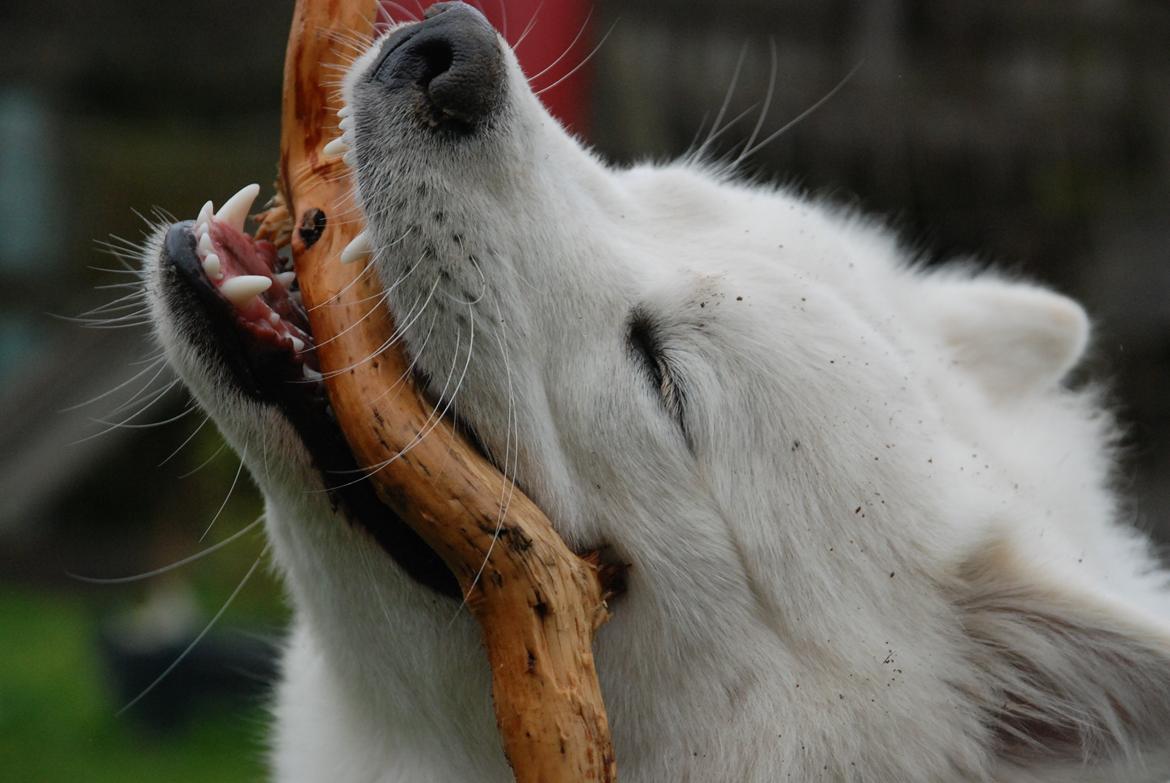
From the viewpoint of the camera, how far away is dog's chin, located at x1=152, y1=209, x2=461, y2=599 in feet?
8.46

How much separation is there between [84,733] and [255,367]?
5.11 meters

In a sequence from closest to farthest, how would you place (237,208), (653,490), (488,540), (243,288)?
(488,540), (243,288), (653,490), (237,208)

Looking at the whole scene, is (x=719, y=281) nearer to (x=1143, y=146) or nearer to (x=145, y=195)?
Result: (x=1143, y=146)

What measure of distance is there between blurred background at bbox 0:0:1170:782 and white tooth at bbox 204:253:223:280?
341 centimetres

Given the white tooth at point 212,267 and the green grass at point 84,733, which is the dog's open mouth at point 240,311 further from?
the green grass at point 84,733

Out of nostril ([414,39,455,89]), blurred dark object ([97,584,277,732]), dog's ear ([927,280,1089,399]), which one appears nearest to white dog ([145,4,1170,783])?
nostril ([414,39,455,89])

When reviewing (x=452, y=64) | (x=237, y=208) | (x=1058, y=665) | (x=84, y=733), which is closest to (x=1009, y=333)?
(x=1058, y=665)

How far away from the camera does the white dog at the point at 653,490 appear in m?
2.60

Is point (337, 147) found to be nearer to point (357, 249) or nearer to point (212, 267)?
point (357, 249)

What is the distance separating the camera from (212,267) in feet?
8.48

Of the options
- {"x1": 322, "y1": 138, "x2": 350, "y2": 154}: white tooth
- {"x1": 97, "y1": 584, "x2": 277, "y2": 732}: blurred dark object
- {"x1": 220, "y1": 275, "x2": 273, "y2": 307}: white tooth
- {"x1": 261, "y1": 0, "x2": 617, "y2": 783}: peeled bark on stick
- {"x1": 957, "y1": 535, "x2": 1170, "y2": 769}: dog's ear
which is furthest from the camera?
{"x1": 97, "y1": 584, "x2": 277, "y2": 732}: blurred dark object

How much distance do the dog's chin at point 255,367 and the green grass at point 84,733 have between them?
12.5ft

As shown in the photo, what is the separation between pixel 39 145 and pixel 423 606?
29.7ft

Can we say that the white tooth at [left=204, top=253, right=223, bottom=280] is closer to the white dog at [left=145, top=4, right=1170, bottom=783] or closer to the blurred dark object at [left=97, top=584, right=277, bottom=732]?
the white dog at [left=145, top=4, right=1170, bottom=783]
